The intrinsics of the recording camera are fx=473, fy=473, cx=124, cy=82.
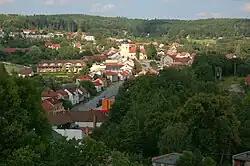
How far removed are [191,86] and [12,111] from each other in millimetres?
15895

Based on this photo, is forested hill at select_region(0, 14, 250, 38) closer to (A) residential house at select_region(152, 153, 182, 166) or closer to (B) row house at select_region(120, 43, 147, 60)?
(B) row house at select_region(120, 43, 147, 60)

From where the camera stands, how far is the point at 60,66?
58438 mm

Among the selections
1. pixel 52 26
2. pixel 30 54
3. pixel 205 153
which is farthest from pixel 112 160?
pixel 52 26

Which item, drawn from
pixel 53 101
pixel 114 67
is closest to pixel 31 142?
pixel 53 101

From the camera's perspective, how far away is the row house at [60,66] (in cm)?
5738

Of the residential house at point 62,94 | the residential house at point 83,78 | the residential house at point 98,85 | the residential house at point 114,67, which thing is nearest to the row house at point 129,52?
the residential house at point 114,67

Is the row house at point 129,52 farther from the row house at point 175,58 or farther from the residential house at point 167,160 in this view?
the residential house at point 167,160

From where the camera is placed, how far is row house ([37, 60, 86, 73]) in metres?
57.4

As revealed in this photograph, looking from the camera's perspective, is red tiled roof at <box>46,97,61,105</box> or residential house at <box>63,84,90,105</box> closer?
red tiled roof at <box>46,97,61,105</box>

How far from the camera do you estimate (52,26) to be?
110 metres

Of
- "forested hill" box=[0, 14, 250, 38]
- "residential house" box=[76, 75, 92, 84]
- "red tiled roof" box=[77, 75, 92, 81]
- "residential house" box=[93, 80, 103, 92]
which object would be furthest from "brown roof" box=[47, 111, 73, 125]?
"forested hill" box=[0, 14, 250, 38]

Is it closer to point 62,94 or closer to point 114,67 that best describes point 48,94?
point 62,94

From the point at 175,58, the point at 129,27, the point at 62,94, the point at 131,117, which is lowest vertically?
the point at 62,94

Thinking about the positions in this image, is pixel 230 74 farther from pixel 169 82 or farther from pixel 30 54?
pixel 30 54
